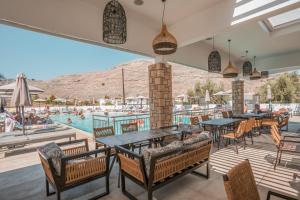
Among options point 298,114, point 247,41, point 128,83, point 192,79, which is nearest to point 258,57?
point 247,41

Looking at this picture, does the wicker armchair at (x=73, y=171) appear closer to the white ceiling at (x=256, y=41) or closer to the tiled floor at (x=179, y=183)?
the tiled floor at (x=179, y=183)

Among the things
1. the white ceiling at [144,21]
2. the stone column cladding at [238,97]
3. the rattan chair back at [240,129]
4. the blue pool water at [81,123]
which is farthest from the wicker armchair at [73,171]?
the blue pool water at [81,123]

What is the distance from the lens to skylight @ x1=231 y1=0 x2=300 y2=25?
2.88 metres

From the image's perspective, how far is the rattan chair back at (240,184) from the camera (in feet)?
3.51

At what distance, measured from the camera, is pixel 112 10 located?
2.60 metres

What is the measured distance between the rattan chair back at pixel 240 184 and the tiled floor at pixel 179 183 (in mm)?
1205

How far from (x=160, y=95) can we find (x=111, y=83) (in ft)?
119

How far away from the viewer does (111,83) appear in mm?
39219

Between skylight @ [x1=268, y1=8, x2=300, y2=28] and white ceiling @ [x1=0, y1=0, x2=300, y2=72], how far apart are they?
10.1 inches

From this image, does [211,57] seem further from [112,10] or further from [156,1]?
[112,10]

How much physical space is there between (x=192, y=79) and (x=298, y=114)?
27.4 metres

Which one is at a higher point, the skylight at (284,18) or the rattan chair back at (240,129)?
the skylight at (284,18)

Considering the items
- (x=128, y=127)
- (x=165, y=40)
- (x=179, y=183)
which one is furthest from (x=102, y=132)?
(x=165, y=40)

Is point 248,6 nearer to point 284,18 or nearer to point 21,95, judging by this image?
point 284,18
